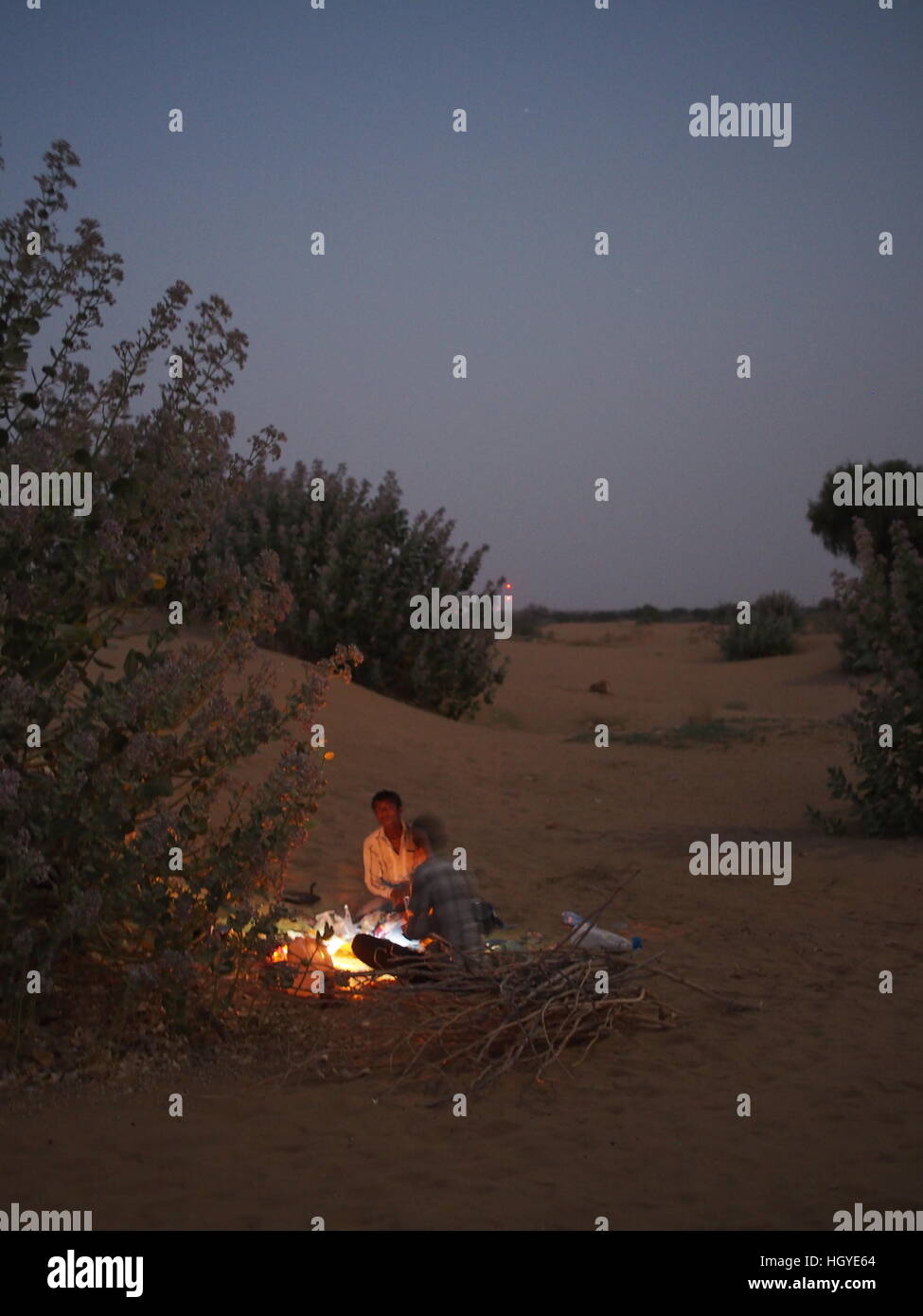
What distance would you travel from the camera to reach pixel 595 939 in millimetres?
6887

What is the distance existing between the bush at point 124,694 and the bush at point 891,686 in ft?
20.2

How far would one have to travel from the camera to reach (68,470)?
17.3 ft

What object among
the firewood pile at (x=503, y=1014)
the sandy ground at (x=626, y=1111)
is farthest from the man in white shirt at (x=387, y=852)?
the firewood pile at (x=503, y=1014)

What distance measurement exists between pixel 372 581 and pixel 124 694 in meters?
14.5

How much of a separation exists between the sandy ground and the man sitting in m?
1.03

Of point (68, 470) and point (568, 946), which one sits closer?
point (68, 470)

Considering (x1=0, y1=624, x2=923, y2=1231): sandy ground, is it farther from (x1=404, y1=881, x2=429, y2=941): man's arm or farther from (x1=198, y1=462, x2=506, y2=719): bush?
(x1=198, y1=462, x2=506, y2=719): bush

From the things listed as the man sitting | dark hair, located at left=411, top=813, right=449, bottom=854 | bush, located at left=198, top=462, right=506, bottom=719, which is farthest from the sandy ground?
bush, located at left=198, top=462, right=506, bottom=719

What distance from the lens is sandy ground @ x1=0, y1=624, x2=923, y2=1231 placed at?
3912 millimetres

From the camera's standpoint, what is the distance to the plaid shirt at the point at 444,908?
6277mm
